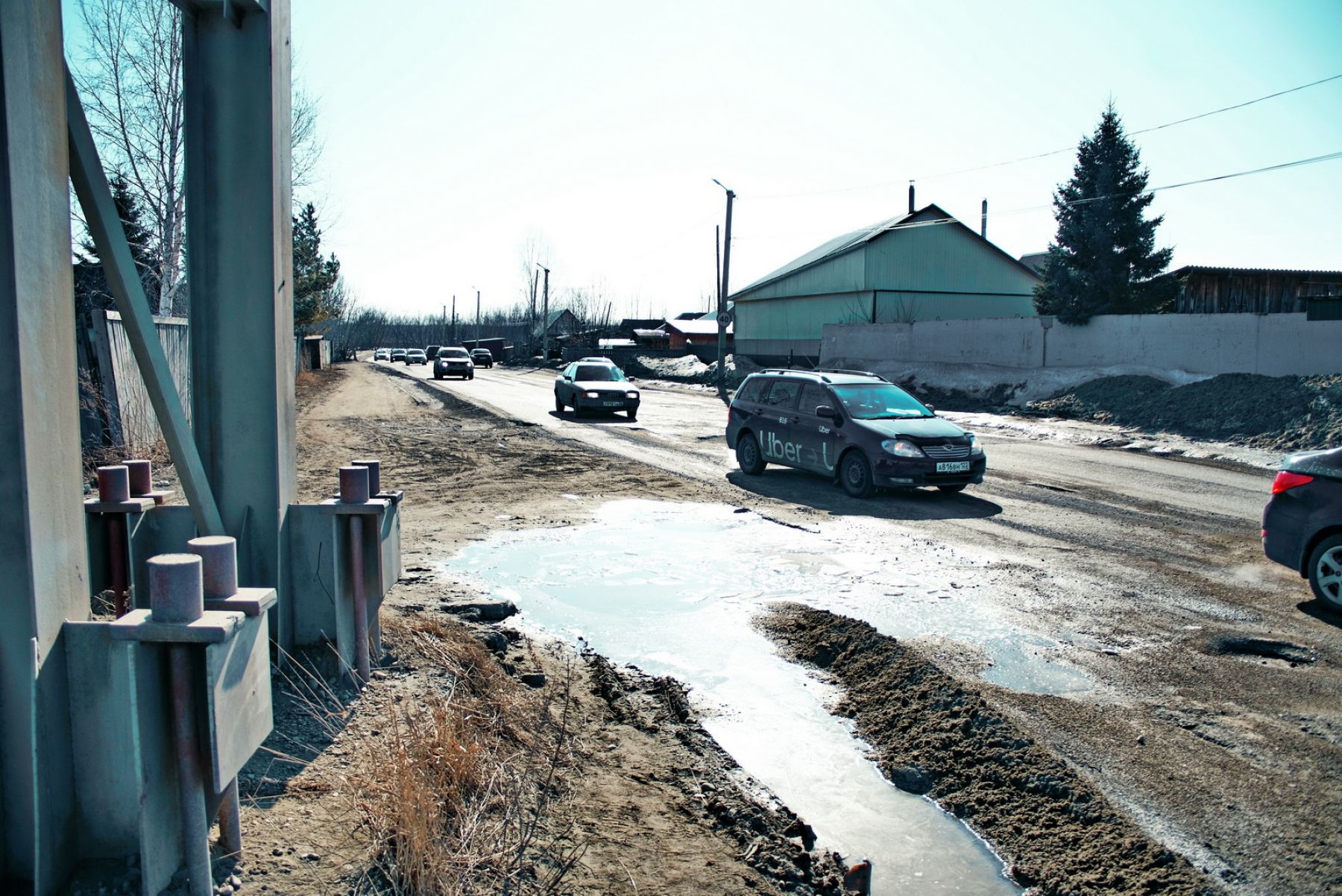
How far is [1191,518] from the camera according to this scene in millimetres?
10641

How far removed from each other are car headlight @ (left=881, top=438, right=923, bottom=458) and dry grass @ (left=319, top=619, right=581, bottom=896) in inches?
299

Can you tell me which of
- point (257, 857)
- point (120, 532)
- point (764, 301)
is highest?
point (764, 301)

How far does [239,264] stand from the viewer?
419 centimetres

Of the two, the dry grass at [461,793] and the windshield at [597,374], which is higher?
the windshield at [597,374]

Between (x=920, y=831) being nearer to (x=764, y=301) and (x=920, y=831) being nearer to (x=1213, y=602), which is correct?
(x=1213, y=602)

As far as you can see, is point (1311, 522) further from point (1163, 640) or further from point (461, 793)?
point (461, 793)

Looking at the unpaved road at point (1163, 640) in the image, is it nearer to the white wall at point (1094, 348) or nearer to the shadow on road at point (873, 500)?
the shadow on road at point (873, 500)

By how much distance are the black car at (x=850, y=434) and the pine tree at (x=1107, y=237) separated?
2508cm

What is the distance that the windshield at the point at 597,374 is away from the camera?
2519cm

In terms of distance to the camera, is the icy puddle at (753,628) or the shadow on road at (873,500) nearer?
the icy puddle at (753,628)

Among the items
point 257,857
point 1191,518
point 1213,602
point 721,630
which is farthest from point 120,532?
point 1191,518

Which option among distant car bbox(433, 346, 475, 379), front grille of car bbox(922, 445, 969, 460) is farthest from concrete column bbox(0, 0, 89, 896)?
distant car bbox(433, 346, 475, 379)

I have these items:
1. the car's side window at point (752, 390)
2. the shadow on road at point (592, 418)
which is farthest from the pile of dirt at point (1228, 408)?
the shadow on road at point (592, 418)

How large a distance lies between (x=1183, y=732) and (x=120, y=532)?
5.16 metres
